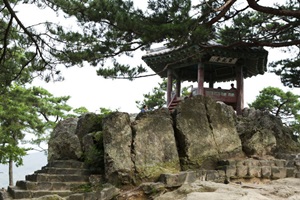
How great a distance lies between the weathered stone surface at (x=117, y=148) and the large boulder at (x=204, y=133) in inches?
54.8

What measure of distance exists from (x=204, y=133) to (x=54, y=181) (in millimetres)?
3773

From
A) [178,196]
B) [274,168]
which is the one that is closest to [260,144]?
[274,168]

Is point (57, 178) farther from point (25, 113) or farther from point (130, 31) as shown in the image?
point (25, 113)

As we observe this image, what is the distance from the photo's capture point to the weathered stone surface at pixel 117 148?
7.06m

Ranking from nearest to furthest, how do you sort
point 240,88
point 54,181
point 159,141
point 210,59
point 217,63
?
1. point 54,181
2. point 159,141
3. point 210,59
4. point 217,63
5. point 240,88

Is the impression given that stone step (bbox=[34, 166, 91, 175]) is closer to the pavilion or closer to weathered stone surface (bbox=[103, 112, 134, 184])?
weathered stone surface (bbox=[103, 112, 134, 184])

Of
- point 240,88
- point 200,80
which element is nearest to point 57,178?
point 200,80

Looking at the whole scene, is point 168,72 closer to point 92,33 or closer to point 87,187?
point 92,33

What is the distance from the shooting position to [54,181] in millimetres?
7016

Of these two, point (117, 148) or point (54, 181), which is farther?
point (117, 148)

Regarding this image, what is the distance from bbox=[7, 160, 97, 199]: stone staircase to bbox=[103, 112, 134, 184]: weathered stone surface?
0.66 metres

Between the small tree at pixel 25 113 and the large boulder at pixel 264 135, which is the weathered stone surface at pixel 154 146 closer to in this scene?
the large boulder at pixel 264 135

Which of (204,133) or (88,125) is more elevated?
(88,125)

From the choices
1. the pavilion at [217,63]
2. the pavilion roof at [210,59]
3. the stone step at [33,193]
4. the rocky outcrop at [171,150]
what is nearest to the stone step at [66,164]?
the rocky outcrop at [171,150]
